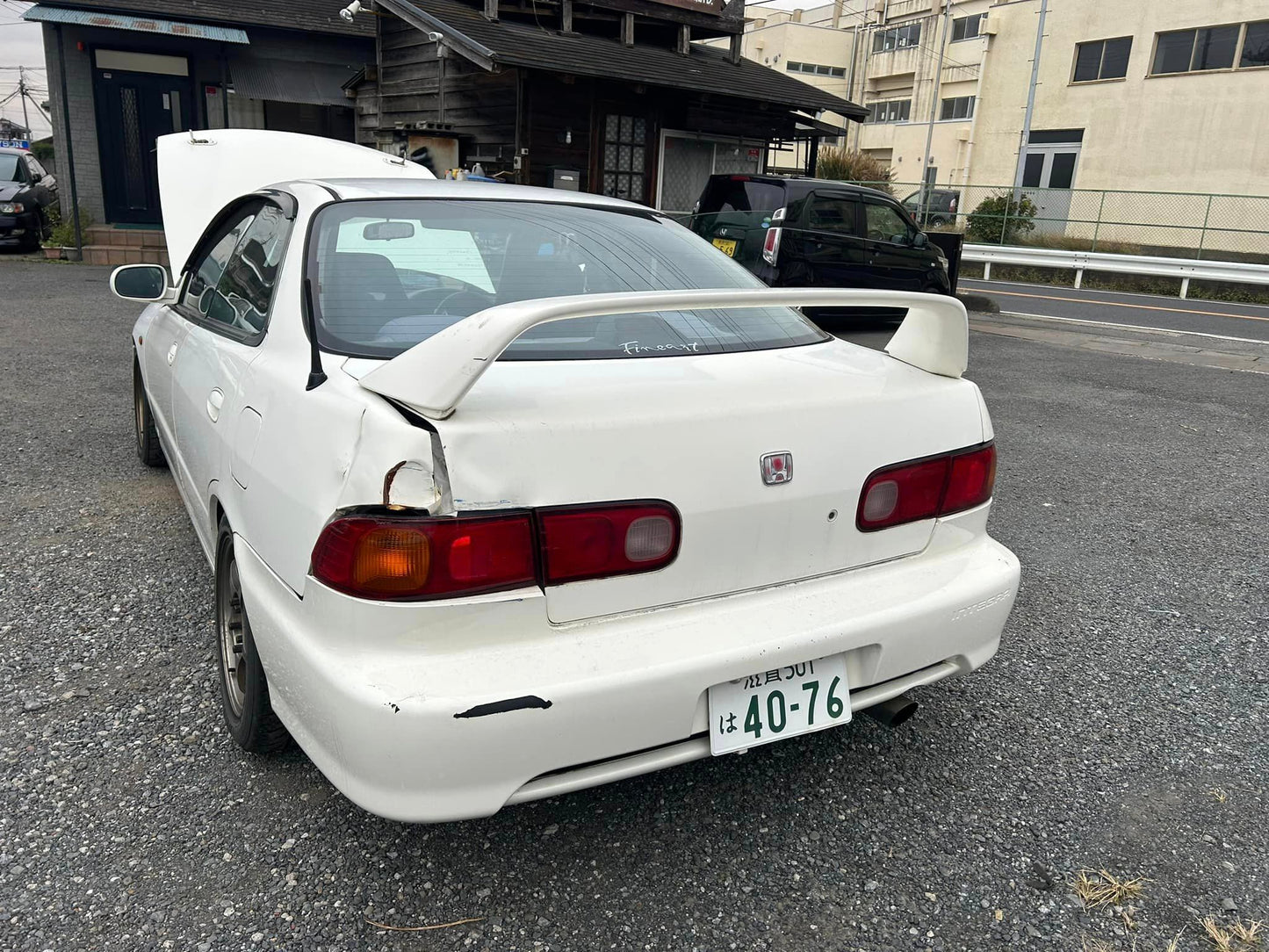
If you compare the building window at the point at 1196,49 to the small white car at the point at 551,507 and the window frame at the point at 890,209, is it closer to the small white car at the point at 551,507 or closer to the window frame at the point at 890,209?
the window frame at the point at 890,209

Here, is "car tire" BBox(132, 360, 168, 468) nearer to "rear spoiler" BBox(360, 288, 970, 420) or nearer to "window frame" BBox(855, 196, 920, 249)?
"rear spoiler" BBox(360, 288, 970, 420)

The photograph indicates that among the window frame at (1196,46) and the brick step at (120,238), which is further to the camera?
the window frame at (1196,46)

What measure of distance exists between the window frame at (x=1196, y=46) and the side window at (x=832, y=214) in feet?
67.8

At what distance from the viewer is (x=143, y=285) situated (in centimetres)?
345

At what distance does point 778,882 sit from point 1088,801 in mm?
877

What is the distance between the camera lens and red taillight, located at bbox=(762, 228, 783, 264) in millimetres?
9297

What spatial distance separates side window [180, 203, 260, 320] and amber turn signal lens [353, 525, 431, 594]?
5.55 feet

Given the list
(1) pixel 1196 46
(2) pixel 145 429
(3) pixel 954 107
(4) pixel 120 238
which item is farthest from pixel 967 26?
(2) pixel 145 429

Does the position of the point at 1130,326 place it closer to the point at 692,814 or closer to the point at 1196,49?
the point at 692,814

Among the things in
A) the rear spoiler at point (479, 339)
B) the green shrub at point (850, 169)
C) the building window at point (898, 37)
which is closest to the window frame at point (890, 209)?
the rear spoiler at point (479, 339)

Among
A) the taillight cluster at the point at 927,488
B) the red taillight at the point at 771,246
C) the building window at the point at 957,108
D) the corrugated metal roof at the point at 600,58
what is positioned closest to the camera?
the taillight cluster at the point at 927,488

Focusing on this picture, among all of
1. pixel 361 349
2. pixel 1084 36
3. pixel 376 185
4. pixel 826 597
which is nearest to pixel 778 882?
pixel 826 597

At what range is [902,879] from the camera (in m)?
2.00

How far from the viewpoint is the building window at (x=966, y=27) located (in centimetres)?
3631
